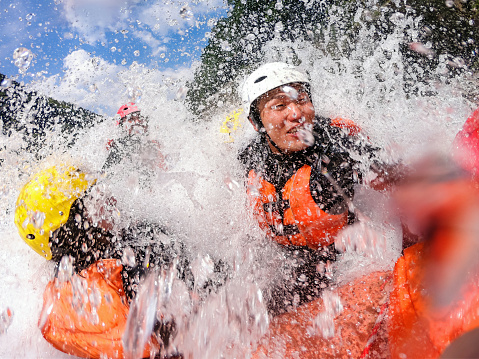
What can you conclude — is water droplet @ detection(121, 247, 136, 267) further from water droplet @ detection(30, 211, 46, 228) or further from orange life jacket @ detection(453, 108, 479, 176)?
orange life jacket @ detection(453, 108, 479, 176)

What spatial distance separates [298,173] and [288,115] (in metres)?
0.58

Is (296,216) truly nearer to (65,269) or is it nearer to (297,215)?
(297,215)

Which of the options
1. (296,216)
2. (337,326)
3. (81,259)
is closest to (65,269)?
(81,259)

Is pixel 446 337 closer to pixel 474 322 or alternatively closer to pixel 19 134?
pixel 474 322

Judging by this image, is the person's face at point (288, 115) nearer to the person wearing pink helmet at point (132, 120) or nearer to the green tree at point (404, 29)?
the person wearing pink helmet at point (132, 120)

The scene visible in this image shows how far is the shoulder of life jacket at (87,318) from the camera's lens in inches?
88.0

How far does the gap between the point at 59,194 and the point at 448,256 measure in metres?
2.67

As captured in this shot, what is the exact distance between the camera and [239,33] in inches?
1013

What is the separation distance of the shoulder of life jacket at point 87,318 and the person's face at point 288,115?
1931mm

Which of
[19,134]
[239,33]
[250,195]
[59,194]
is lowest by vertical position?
[250,195]

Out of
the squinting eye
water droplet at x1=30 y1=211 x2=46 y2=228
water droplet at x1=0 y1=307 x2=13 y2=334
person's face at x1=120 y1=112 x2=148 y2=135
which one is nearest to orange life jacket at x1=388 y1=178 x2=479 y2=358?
the squinting eye

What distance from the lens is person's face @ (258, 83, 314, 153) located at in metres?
2.71

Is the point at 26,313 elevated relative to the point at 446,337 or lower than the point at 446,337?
elevated

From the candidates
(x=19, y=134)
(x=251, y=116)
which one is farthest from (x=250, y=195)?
(x=19, y=134)
